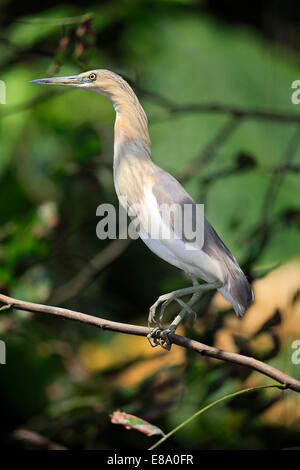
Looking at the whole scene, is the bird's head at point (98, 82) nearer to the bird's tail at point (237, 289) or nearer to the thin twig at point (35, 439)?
the bird's tail at point (237, 289)

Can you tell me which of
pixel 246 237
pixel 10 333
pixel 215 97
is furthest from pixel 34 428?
pixel 215 97

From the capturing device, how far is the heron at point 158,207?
0.37m

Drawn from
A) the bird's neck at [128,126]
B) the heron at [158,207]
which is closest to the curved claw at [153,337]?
the heron at [158,207]

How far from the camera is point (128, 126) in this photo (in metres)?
0.38

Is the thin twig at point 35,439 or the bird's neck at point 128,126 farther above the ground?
the bird's neck at point 128,126

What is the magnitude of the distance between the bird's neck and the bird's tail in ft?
0.33

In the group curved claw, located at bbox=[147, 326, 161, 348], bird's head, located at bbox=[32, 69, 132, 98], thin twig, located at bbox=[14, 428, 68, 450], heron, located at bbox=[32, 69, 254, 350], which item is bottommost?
thin twig, located at bbox=[14, 428, 68, 450]

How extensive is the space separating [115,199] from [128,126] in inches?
11.2

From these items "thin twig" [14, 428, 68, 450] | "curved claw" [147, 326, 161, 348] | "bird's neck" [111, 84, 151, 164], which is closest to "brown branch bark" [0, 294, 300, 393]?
"curved claw" [147, 326, 161, 348]

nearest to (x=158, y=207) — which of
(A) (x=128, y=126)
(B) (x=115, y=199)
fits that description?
(A) (x=128, y=126)

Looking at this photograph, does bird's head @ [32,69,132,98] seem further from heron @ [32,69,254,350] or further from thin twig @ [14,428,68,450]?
thin twig @ [14,428,68,450]

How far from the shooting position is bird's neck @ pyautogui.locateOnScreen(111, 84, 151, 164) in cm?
38

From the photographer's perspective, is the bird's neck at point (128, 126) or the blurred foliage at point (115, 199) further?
the blurred foliage at point (115, 199)
